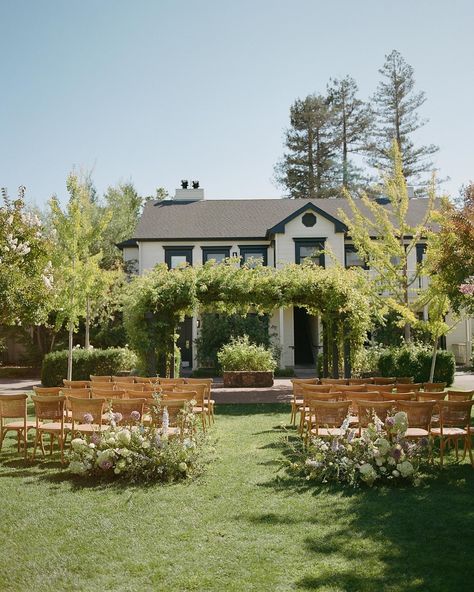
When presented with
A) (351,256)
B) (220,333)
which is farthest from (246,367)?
(351,256)

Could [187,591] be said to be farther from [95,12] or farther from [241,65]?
[241,65]

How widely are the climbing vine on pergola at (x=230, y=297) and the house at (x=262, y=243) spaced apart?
8839mm

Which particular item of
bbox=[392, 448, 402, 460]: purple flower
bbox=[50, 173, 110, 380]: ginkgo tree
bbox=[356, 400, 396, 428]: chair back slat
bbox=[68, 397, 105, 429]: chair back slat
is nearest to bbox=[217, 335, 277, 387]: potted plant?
bbox=[50, 173, 110, 380]: ginkgo tree

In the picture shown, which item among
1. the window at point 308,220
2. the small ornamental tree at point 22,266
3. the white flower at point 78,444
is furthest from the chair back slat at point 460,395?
the window at point 308,220

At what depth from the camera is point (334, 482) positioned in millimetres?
7828

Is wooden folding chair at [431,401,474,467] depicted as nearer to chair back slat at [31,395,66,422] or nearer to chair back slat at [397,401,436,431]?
chair back slat at [397,401,436,431]

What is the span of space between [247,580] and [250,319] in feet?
72.4

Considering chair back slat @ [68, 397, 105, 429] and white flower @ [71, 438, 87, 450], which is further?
chair back slat @ [68, 397, 105, 429]

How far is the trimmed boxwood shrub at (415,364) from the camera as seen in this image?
1858cm

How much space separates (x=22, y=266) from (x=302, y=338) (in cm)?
2032

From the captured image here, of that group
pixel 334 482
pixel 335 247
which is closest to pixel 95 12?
pixel 334 482

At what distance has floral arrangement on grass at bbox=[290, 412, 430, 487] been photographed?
7.70 m

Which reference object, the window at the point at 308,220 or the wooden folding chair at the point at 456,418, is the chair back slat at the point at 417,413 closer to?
the wooden folding chair at the point at 456,418

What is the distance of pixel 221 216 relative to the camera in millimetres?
31422
